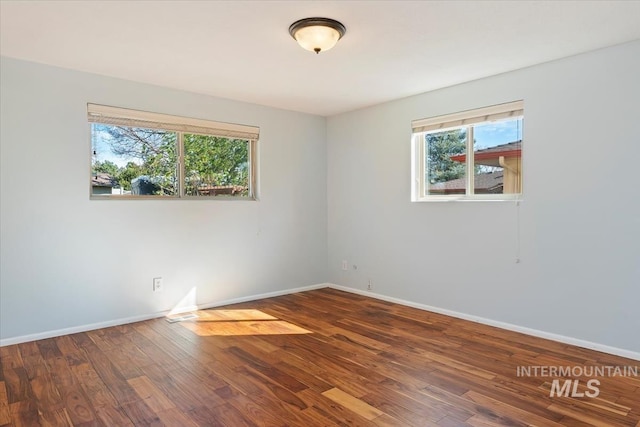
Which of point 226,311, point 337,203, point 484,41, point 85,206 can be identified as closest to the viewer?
point 484,41

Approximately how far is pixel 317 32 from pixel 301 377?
222 centimetres

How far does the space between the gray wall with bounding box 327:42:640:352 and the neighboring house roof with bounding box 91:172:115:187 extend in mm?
2840

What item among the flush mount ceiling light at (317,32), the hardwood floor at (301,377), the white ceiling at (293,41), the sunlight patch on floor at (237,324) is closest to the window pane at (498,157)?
the white ceiling at (293,41)

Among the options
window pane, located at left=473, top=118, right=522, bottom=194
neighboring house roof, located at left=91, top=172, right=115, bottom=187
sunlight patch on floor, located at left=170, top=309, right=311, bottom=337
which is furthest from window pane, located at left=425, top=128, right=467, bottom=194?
neighboring house roof, located at left=91, top=172, right=115, bottom=187

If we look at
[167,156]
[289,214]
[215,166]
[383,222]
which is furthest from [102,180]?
[383,222]

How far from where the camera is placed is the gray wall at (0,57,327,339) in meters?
3.17

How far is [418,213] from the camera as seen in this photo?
4.21 meters

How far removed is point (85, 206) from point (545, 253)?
3.95 m

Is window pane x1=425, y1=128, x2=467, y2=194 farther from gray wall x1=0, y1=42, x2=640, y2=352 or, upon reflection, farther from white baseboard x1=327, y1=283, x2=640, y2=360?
white baseboard x1=327, y1=283, x2=640, y2=360

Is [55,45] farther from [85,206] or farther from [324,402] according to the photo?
[324,402]

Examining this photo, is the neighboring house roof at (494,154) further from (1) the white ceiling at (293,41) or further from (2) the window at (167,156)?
(2) the window at (167,156)

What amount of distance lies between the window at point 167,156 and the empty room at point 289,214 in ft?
0.07

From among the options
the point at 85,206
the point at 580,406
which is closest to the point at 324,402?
the point at 580,406

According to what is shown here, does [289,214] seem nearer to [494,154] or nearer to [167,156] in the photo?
[167,156]
